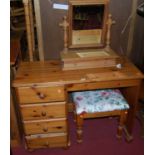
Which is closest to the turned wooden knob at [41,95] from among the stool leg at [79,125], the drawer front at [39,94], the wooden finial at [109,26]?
the drawer front at [39,94]

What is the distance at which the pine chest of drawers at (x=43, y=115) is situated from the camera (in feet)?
4.37

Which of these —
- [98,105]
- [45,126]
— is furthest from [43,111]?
[98,105]

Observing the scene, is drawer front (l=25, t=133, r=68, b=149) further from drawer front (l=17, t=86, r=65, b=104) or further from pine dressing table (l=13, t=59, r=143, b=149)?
drawer front (l=17, t=86, r=65, b=104)

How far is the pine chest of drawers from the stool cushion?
0.16 meters

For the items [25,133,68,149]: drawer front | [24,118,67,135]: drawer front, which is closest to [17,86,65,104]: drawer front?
[24,118,67,135]: drawer front

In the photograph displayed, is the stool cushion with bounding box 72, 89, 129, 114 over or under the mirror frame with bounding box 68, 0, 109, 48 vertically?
under

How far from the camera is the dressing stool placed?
1.48m

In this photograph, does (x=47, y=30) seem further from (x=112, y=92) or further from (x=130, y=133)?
(x=130, y=133)

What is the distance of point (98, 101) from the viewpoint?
1531mm

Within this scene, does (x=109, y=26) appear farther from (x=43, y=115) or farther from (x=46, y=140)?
(x=46, y=140)

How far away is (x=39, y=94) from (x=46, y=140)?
430 millimetres

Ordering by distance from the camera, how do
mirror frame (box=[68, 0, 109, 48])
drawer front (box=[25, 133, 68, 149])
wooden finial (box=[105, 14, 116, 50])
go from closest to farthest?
mirror frame (box=[68, 0, 109, 48])
wooden finial (box=[105, 14, 116, 50])
drawer front (box=[25, 133, 68, 149])

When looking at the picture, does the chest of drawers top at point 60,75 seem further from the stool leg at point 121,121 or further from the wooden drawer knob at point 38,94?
the stool leg at point 121,121

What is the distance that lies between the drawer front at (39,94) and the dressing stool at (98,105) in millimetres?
208
